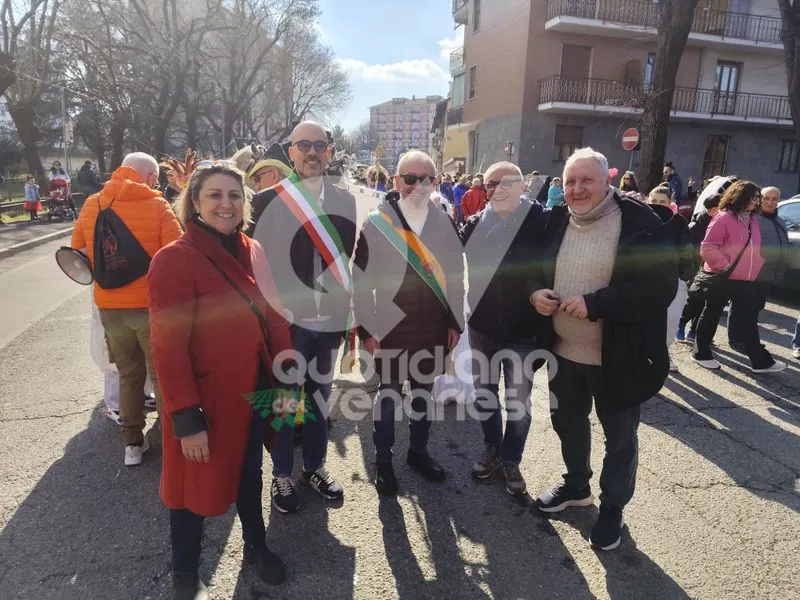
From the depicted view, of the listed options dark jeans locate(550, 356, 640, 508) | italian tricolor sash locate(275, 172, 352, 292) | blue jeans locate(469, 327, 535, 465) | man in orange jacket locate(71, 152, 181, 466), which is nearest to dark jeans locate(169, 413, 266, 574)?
italian tricolor sash locate(275, 172, 352, 292)

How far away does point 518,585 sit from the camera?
Answer: 2418 mm

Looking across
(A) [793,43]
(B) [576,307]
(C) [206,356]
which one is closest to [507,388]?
(B) [576,307]

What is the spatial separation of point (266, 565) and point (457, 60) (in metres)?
32.9

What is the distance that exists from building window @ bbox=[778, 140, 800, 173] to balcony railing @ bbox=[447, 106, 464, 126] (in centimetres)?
1548

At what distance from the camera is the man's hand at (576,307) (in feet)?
7.99

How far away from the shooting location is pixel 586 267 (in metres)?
2.56

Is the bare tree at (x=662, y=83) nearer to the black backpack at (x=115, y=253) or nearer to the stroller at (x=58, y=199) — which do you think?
the black backpack at (x=115, y=253)

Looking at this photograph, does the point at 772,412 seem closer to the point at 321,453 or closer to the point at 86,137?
the point at 321,453

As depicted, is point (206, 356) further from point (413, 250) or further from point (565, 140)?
point (565, 140)

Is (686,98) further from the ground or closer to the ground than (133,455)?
further from the ground

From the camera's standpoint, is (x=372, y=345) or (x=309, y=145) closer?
(x=309, y=145)

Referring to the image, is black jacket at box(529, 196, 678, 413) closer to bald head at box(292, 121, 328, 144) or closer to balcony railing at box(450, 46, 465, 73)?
bald head at box(292, 121, 328, 144)

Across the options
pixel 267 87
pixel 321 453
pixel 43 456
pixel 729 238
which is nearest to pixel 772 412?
pixel 729 238

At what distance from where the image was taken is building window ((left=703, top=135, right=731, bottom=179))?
2264 cm
